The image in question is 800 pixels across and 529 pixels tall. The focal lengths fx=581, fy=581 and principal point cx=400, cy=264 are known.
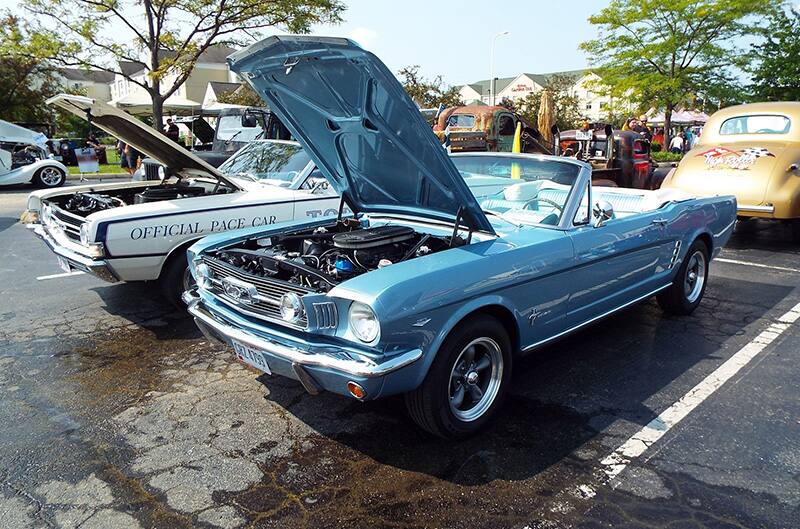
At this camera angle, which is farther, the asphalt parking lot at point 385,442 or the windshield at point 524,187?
the windshield at point 524,187

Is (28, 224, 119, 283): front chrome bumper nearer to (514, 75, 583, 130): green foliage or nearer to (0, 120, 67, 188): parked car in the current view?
(0, 120, 67, 188): parked car

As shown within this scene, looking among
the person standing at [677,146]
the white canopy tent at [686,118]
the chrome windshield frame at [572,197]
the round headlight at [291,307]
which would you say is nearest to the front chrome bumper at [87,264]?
the round headlight at [291,307]

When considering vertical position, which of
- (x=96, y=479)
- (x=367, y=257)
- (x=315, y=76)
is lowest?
(x=96, y=479)

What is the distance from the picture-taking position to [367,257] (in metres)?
3.56

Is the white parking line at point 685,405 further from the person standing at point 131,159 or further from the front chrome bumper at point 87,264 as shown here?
the person standing at point 131,159

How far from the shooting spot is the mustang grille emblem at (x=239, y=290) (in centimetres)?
317

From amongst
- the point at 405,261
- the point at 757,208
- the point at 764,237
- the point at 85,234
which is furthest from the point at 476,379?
the point at 764,237

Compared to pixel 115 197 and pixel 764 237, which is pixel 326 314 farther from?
pixel 764 237

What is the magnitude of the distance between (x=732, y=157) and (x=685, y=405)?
6.29m

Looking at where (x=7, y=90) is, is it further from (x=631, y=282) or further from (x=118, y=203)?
(x=631, y=282)

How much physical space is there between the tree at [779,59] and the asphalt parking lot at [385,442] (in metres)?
23.6

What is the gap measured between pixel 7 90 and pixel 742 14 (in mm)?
33071

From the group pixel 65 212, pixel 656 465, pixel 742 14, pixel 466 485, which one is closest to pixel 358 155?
pixel 466 485

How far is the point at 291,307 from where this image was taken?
2914 millimetres
